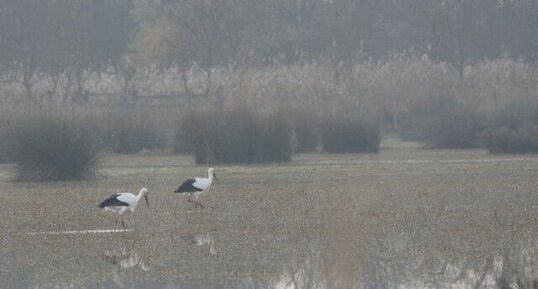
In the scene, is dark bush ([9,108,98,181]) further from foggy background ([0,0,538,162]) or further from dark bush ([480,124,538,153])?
dark bush ([480,124,538,153])

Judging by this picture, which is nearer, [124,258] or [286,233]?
[124,258]

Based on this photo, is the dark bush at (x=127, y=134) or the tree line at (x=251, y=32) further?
the tree line at (x=251, y=32)

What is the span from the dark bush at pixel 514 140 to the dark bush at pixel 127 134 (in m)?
10.1

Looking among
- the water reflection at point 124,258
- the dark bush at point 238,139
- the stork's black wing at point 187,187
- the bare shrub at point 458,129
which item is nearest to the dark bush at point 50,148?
the dark bush at point 238,139

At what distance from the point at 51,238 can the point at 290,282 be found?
16.7 feet

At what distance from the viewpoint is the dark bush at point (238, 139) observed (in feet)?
114

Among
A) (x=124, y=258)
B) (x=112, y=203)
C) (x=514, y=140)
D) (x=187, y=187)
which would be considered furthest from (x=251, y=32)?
(x=124, y=258)

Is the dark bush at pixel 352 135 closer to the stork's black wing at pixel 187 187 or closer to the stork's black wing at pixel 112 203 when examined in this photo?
the stork's black wing at pixel 187 187

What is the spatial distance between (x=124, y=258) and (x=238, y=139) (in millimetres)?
19290

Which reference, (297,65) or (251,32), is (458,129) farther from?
(251,32)

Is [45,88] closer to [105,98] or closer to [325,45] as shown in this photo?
[105,98]

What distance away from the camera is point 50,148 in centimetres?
2980

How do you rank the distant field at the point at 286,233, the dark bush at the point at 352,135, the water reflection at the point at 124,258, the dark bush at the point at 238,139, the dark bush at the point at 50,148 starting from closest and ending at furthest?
the distant field at the point at 286,233 < the water reflection at the point at 124,258 < the dark bush at the point at 50,148 < the dark bush at the point at 238,139 < the dark bush at the point at 352,135

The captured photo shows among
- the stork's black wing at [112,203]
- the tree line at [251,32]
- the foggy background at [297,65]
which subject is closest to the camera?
the stork's black wing at [112,203]
